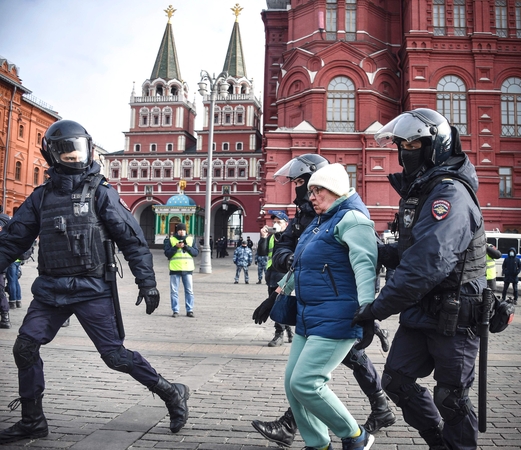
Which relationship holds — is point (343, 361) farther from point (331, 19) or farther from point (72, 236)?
point (331, 19)

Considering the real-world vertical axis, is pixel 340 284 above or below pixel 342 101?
below

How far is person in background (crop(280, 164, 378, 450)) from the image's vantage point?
2.99 metres

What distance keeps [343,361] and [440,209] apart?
1.75 metres

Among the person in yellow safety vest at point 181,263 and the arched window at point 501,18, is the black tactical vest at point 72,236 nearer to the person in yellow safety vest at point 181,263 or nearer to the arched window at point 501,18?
the person in yellow safety vest at point 181,263

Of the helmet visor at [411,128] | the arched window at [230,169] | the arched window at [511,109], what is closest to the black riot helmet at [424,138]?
the helmet visor at [411,128]

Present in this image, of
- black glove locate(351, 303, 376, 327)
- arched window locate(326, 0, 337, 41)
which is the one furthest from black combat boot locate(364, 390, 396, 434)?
arched window locate(326, 0, 337, 41)

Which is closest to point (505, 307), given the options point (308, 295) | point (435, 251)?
point (435, 251)

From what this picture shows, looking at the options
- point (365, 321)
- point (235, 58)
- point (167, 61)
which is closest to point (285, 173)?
point (365, 321)

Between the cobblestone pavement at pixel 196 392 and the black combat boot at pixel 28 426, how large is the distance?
6cm

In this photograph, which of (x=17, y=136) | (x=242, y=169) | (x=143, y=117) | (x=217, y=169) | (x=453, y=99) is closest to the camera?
(x=453, y=99)

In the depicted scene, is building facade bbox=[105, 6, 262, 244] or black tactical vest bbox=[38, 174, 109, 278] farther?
building facade bbox=[105, 6, 262, 244]

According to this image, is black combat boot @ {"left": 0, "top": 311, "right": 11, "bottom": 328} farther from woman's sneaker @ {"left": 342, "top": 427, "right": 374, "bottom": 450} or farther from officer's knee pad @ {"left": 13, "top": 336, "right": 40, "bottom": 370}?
woman's sneaker @ {"left": 342, "top": 427, "right": 374, "bottom": 450}

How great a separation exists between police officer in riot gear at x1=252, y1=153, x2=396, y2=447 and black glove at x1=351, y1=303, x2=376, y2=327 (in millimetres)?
390

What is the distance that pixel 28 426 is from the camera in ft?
11.8
